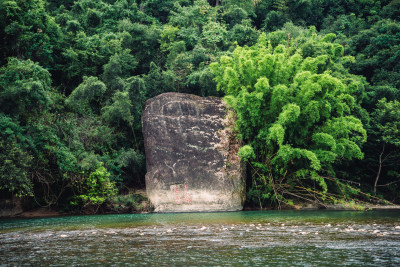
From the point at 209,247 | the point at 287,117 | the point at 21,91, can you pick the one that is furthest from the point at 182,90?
the point at 209,247

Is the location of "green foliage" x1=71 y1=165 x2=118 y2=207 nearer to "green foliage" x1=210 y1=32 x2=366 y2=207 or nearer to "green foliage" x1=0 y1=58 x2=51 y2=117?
"green foliage" x1=0 y1=58 x2=51 y2=117

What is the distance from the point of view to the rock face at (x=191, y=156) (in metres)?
17.8

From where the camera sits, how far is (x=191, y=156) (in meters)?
18.8

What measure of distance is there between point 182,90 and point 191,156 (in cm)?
732

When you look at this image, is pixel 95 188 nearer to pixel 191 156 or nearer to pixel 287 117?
pixel 191 156

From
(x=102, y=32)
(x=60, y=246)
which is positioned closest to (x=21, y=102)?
(x=60, y=246)

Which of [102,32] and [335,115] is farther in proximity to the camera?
[102,32]

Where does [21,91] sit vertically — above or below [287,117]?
above

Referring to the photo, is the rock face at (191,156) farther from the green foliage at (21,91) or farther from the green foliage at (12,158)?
the green foliage at (12,158)

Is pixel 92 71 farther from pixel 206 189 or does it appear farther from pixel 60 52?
pixel 206 189

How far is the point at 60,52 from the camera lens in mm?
22703

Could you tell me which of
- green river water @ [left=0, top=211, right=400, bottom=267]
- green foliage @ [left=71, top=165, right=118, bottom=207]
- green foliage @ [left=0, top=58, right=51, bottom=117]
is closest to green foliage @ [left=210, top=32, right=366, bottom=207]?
green foliage @ [left=71, top=165, right=118, bottom=207]

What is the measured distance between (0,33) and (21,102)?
203 inches

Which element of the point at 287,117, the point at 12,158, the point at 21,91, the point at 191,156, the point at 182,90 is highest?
the point at 182,90
